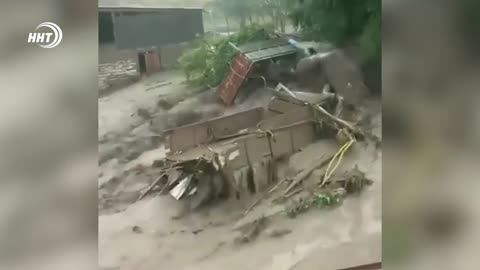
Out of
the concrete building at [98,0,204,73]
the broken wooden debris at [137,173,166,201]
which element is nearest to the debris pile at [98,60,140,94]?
the concrete building at [98,0,204,73]

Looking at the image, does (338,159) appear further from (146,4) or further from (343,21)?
(146,4)

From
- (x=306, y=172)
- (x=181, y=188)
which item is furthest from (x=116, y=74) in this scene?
(x=306, y=172)

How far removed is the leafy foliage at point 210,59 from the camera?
0.83m

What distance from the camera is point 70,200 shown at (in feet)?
2.51

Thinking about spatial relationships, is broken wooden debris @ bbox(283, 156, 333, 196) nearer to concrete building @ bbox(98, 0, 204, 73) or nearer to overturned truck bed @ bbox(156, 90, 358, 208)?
overturned truck bed @ bbox(156, 90, 358, 208)

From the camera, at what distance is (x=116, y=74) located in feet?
2.59

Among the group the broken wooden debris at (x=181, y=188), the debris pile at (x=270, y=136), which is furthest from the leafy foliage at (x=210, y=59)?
the broken wooden debris at (x=181, y=188)

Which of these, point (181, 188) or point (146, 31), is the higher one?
point (146, 31)

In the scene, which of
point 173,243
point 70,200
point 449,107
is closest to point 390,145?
point 449,107

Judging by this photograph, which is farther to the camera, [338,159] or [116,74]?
[338,159]

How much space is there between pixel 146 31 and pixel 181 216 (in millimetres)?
252

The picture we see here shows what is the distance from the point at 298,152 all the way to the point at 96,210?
293 millimetres

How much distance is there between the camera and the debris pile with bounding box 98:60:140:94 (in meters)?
0.78

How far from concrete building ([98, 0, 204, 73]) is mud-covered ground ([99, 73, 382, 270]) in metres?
0.03
